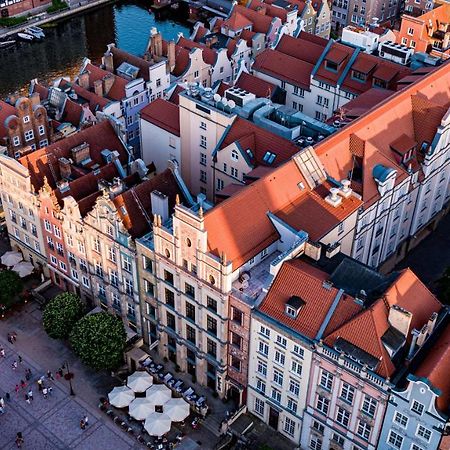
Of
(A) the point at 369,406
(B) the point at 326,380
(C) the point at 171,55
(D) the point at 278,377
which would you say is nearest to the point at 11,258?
(D) the point at 278,377

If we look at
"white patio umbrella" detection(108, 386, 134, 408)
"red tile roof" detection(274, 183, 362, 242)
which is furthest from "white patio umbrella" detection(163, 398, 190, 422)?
"red tile roof" detection(274, 183, 362, 242)

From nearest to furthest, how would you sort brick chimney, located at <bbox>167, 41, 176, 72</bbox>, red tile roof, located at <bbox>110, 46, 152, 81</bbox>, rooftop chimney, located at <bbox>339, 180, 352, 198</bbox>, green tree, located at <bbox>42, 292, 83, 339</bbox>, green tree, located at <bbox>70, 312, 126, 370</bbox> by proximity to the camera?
green tree, located at <bbox>70, 312, 126, 370</bbox> < rooftop chimney, located at <bbox>339, 180, 352, 198</bbox> < green tree, located at <bbox>42, 292, 83, 339</bbox> < red tile roof, located at <bbox>110, 46, 152, 81</bbox> < brick chimney, located at <bbox>167, 41, 176, 72</bbox>

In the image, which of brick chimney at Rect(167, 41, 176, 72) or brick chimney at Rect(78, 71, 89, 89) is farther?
brick chimney at Rect(167, 41, 176, 72)

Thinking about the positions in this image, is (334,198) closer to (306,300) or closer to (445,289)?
(306,300)

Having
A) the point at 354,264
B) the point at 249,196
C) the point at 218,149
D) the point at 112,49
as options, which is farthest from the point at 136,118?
the point at 354,264

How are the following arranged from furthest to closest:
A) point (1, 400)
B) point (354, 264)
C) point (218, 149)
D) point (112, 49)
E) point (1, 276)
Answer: point (112, 49) < point (218, 149) < point (1, 276) < point (1, 400) < point (354, 264)

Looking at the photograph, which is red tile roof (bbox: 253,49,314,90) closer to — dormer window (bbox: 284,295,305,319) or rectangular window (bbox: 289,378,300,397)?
dormer window (bbox: 284,295,305,319)

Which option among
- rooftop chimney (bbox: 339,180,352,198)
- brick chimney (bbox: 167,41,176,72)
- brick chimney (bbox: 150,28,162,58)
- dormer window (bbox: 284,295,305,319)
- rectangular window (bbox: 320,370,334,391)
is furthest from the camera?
brick chimney (bbox: 150,28,162,58)

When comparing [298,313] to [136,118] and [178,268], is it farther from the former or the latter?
[136,118]
